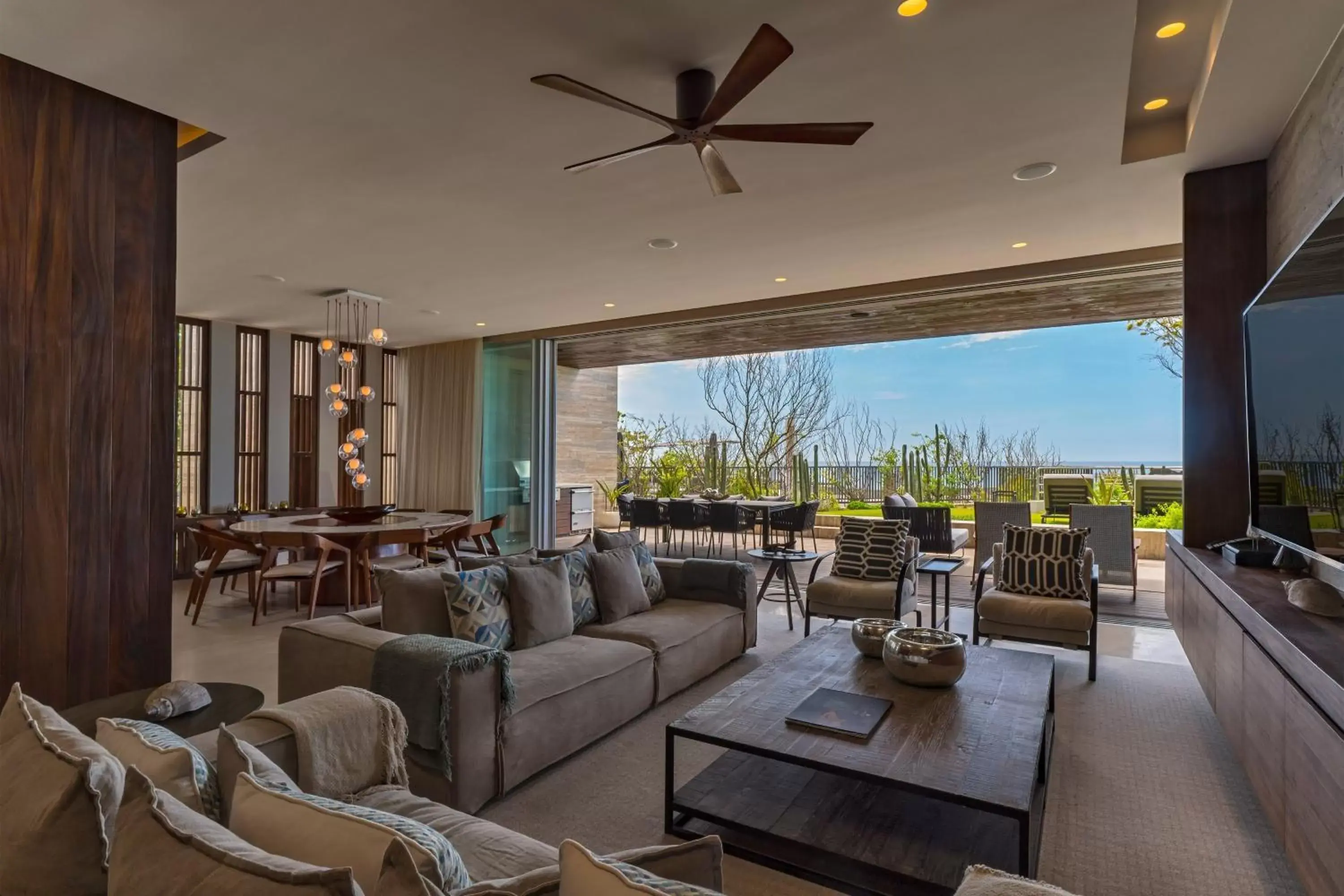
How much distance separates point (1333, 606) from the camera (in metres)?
2.17

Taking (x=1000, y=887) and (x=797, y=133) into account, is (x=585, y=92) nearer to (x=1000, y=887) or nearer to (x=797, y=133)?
(x=797, y=133)

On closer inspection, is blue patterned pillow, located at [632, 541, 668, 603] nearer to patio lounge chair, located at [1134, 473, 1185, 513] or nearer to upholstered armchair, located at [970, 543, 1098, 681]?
upholstered armchair, located at [970, 543, 1098, 681]

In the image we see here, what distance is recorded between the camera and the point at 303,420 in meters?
8.74

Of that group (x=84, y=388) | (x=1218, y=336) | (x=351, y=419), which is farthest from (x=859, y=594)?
(x=351, y=419)

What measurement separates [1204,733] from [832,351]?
9.22 meters

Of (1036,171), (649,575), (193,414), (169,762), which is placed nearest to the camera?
(169,762)

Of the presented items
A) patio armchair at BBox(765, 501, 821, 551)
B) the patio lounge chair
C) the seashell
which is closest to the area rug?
the seashell

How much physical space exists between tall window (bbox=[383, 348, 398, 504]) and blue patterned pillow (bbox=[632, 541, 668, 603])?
21.4 ft

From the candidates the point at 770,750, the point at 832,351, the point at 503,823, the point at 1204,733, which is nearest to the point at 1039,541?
the point at 1204,733

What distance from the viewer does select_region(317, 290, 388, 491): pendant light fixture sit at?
6.43 meters

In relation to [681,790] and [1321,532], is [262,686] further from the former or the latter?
[1321,532]

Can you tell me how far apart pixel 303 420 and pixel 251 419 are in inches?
23.9

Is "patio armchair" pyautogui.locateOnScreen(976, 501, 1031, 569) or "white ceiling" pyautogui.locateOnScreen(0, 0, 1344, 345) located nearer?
"white ceiling" pyautogui.locateOnScreen(0, 0, 1344, 345)

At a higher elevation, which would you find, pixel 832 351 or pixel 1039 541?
pixel 832 351
